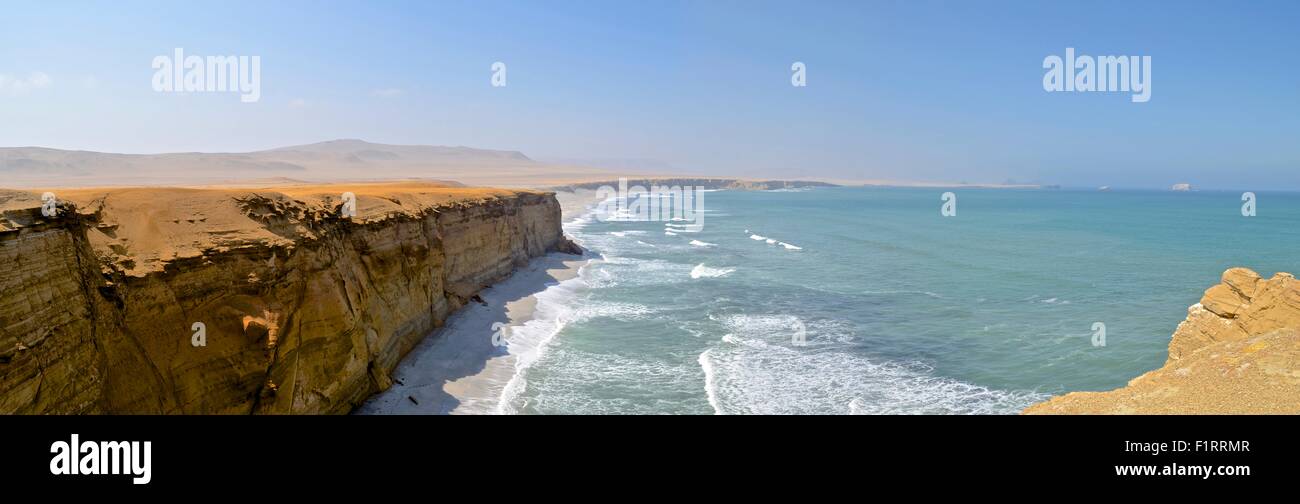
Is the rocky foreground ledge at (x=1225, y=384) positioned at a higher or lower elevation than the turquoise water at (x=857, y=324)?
higher

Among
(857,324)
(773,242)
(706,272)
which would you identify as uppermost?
(773,242)

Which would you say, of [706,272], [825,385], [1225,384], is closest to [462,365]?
[825,385]

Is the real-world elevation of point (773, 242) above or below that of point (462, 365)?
above

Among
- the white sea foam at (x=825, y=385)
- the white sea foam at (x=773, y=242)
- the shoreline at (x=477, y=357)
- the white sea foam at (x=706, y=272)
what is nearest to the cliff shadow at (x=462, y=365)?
the shoreline at (x=477, y=357)

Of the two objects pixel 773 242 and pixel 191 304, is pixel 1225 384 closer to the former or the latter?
pixel 191 304

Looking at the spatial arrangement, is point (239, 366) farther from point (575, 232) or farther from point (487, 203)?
point (575, 232)

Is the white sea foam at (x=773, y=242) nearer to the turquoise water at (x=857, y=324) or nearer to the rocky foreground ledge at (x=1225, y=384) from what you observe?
the turquoise water at (x=857, y=324)

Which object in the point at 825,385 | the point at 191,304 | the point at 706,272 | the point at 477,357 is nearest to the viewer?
the point at 191,304
